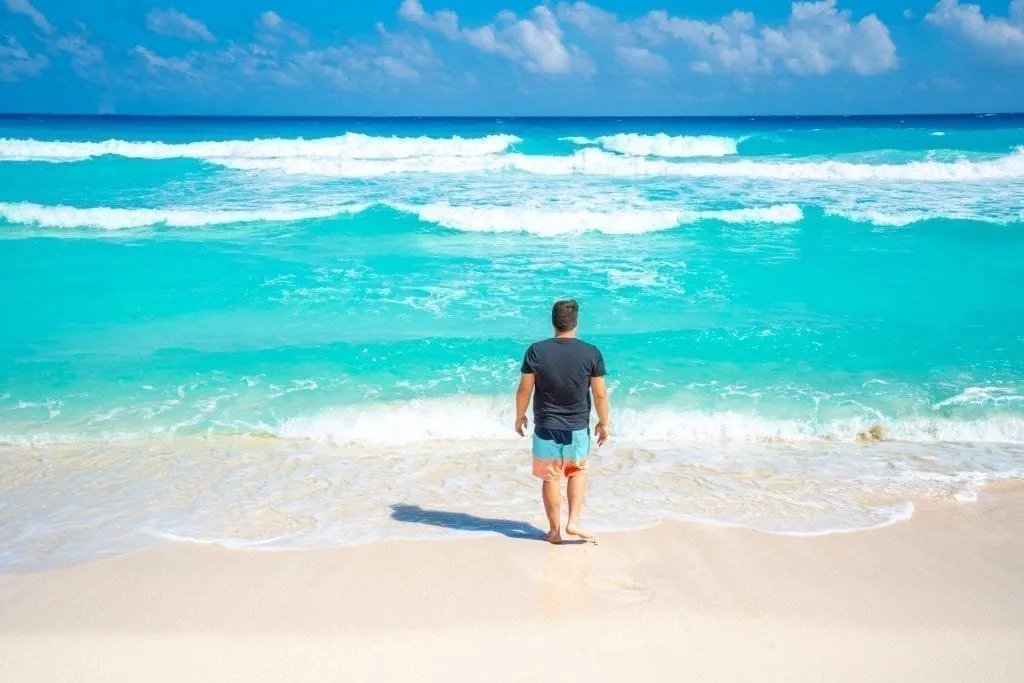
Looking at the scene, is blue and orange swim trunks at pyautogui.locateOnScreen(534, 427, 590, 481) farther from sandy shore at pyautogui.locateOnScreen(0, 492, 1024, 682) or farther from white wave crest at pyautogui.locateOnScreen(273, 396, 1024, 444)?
white wave crest at pyautogui.locateOnScreen(273, 396, 1024, 444)

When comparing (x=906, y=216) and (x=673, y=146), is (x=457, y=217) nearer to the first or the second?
(x=906, y=216)

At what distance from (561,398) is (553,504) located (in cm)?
68

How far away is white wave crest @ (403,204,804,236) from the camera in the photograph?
17719mm

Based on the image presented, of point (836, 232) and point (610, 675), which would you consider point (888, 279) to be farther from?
point (610, 675)

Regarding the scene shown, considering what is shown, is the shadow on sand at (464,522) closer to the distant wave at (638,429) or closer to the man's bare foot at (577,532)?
the man's bare foot at (577,532)

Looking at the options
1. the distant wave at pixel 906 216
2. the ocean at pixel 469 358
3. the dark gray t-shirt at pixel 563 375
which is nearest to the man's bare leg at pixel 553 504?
the dark gray t-shirt at pixel 563 375

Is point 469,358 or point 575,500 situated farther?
point 469,358

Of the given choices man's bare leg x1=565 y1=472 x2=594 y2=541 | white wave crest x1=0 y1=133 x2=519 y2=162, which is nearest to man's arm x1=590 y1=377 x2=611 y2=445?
man's bare leg x1=565 y1=472 x2=594 y2=541

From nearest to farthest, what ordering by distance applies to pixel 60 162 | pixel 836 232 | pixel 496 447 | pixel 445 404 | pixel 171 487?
pixel 171 487 → pixel 496 447 → pixel 445 404 → pixel 836 232 → pixel 60 162

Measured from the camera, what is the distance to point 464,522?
5262 mm

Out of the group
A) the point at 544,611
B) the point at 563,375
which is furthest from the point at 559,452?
the point at 544,611

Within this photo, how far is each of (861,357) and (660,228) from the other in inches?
342

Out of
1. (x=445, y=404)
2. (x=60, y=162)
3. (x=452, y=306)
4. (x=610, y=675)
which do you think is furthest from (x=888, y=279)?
(x=60, y=162)

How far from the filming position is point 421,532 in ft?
16.6
